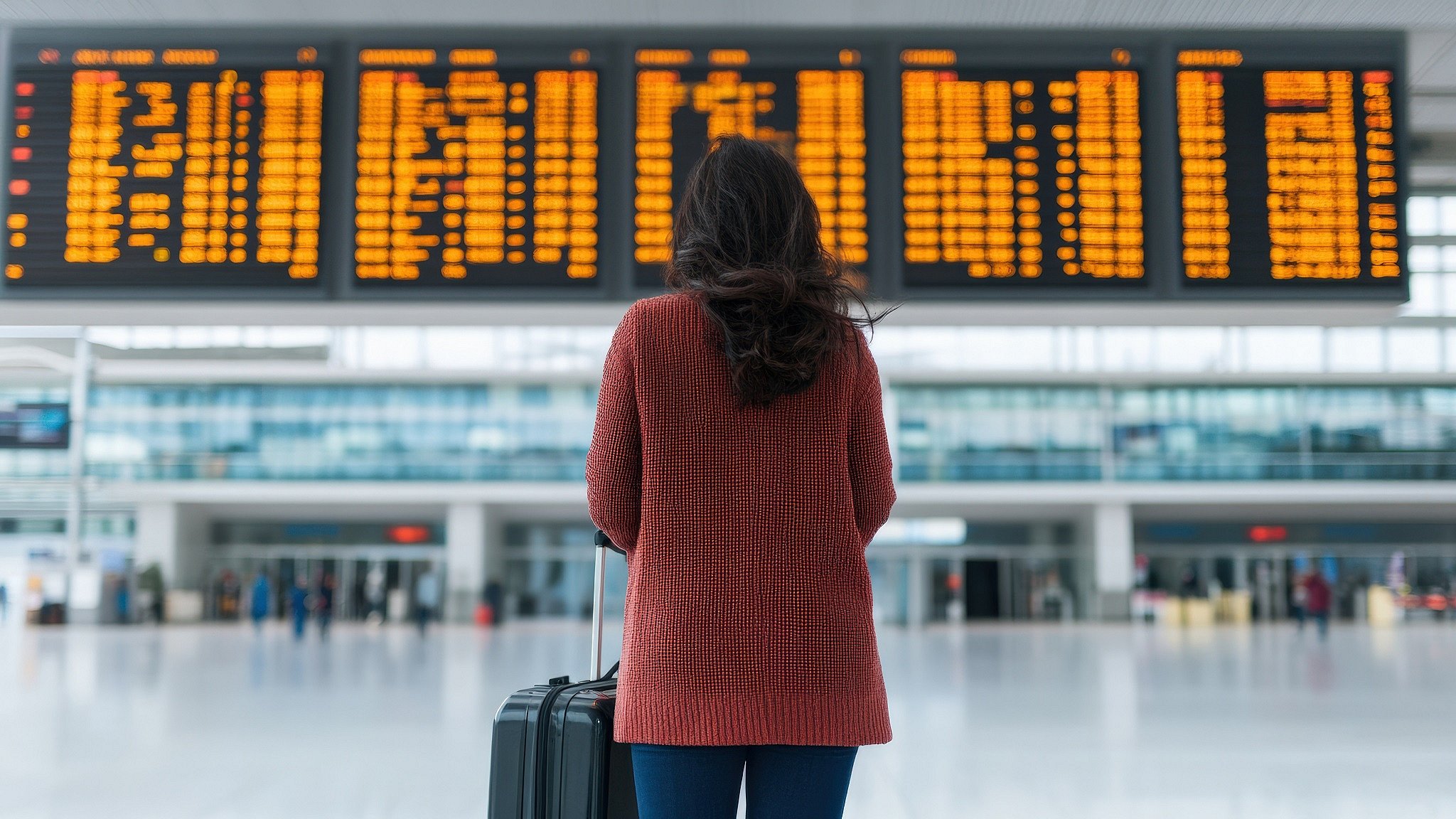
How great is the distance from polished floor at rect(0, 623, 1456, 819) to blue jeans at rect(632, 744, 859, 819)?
13.1 feet

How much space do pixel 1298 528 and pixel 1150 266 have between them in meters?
33.5

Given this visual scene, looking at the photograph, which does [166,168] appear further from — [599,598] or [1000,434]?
[1000,434]

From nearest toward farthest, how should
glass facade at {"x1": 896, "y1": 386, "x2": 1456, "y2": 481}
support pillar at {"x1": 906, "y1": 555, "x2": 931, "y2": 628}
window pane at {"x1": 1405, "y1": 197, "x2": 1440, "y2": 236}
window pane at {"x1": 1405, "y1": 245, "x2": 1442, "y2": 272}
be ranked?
window pane at {"x1": 1405, "y1": 197, "x2": 1440, "y2": 236} < window pane at {"x1": 1405, "y1": 245, "x2": 1442, "y2": 272} < support pillar at {"x1": 906, "y1": 555, "x2": 931, "y2": 628} < glass facade at {"x1": 896, "y1": 386, "x2": 1456, "y2": 481}

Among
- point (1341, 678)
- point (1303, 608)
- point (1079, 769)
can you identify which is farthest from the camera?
point (1303, 608)

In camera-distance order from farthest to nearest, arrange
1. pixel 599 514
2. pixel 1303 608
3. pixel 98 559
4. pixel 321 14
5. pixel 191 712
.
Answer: pixel 98 559
pixel 1303 608
pixel 191 712
pixel 321 14
pixel 599 514

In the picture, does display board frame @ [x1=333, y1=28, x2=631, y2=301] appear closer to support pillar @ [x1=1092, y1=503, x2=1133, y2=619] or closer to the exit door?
support pillar @ [x1=1092, y1=503, x2=1133, y2=619]

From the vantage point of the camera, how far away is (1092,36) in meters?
5.04

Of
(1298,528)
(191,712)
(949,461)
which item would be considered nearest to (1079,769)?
(191,712)

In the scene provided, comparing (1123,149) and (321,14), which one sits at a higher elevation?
(321,14)

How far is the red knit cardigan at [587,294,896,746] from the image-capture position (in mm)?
1570

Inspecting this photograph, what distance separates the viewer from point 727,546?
160 centimetres

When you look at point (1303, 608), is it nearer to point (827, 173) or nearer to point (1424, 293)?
point (1424, 293)

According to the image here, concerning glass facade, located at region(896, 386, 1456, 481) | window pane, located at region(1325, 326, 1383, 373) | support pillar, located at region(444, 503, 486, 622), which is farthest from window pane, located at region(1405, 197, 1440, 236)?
support pillar, located at region(444, 503, 486, 622)

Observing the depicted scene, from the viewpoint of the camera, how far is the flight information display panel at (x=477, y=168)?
5020 millimetres
